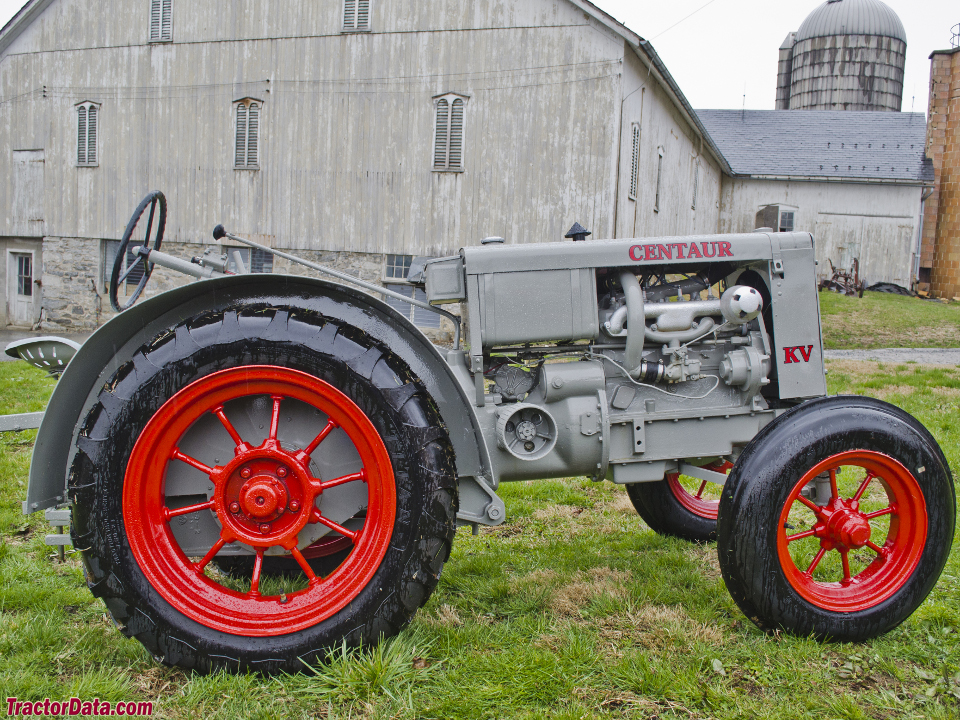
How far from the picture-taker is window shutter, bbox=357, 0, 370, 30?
12352 mm

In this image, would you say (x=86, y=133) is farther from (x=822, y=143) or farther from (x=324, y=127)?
(x=822, y=143)

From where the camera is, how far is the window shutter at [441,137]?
40.0 feet

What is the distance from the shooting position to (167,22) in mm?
13305

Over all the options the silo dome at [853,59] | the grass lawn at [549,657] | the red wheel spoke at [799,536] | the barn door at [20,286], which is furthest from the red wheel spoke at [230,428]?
the silo dome at [853,59]

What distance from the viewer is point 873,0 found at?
108 ft

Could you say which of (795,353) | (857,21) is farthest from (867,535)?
(857,21)

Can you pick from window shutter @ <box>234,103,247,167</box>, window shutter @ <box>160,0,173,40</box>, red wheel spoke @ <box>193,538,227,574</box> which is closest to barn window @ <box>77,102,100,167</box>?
window shutter @ <box>160,0,173,40</box>

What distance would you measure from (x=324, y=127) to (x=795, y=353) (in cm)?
1164

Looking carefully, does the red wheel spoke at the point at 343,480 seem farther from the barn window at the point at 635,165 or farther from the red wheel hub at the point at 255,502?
the barn window at the point at 635,165

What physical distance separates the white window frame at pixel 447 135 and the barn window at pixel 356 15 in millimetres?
1927

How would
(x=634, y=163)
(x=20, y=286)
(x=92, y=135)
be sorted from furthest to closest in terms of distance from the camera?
(x=20, y=286) → (x=92, y=135) → (x=634, y=163)

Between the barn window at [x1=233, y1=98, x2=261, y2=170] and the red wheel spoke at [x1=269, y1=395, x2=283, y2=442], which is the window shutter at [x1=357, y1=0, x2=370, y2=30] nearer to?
the barn window at [x1=233, y1=98, x2=261, y2=170]

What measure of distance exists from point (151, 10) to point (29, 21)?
9.93 ft

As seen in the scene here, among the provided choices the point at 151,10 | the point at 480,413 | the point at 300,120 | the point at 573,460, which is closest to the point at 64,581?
the point at 480,413
